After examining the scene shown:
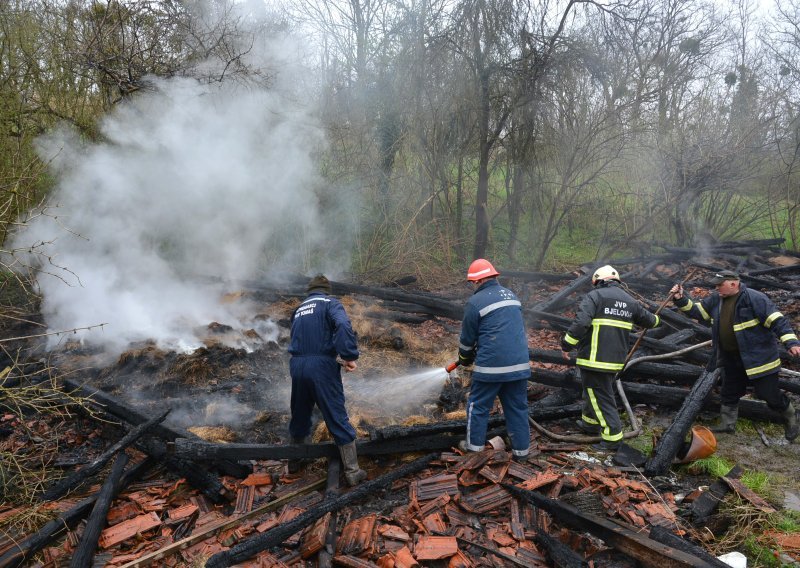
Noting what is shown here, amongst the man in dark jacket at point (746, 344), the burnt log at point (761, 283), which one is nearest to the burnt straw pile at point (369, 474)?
the man in dark jacket at point (746, 344)

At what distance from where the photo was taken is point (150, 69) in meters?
9.50

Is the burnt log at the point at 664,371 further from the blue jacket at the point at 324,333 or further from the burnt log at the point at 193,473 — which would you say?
the burnt log at the point at 193,473

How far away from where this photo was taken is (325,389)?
4.57m

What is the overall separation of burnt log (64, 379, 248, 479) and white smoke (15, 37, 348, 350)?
1.88 metres

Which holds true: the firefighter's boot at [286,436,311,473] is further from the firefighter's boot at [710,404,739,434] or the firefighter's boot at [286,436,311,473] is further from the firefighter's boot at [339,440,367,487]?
the firefighter's boot at [710,404,739,434]

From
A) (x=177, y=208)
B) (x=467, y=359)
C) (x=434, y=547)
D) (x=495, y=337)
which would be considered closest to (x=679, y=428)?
(x=495, y=337)

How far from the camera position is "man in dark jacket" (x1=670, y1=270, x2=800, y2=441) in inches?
200

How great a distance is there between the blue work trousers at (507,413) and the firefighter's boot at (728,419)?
236 cm

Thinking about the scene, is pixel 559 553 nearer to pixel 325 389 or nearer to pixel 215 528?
pixel 325 389

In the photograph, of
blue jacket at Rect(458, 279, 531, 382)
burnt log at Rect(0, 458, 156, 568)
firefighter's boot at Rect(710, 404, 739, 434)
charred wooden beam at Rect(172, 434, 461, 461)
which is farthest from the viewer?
firefighter's boot at Rect(710, 404, 739, 434)

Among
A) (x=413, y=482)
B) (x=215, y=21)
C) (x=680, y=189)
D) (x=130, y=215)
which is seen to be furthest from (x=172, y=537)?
(x=680, y=189)

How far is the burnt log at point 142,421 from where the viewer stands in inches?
182

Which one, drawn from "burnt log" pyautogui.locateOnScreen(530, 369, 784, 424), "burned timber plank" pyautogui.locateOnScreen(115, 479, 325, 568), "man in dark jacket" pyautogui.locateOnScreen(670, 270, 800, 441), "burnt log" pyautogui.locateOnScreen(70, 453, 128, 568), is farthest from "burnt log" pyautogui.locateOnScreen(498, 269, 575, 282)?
"burnt log" pyautogui.locateOnScreen(70, 453, 128, 568)

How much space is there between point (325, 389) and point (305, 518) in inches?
44.8
